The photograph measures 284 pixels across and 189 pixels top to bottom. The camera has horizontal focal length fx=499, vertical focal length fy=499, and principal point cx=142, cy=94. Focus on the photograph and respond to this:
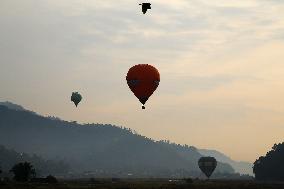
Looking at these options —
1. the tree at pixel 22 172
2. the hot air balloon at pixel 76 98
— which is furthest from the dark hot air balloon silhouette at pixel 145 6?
the hot air balloon at pixel 76 98

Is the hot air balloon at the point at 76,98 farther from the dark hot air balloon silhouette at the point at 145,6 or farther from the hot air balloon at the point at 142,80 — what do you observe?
the dark hot air balloon silhouette at the point at 145,6

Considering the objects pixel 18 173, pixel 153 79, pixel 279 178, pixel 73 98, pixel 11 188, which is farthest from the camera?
pixel 279 178

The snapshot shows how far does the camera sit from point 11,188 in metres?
88.0

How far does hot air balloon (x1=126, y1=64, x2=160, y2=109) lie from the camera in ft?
254

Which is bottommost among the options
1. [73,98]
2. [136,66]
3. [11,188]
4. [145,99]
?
[11,188]

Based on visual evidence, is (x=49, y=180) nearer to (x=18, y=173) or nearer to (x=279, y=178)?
(x=18, y=173)

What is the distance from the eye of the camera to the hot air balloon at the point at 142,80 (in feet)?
254

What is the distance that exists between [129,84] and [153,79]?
3.89 m

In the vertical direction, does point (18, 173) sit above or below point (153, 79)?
below

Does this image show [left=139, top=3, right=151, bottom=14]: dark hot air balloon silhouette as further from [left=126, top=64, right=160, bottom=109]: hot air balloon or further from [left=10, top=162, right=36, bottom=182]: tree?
[left=10, top=162, right=36, bottom=182]: tree

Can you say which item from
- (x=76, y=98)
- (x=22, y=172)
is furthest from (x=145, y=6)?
(x=76, y=98)

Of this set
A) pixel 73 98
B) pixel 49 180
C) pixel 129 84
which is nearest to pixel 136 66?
pixel 129 84

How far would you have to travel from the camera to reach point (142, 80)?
77.4m

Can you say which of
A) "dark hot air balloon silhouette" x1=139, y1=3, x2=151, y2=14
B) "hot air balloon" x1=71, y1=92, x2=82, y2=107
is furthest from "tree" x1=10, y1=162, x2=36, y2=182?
"dark hot air balloon silhouette" x1=139, y1=3, x2=151, y2=14
